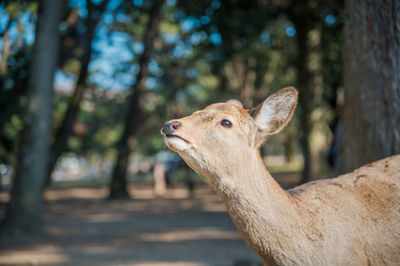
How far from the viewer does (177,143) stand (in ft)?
10.6

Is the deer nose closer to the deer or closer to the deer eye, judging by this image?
the deer

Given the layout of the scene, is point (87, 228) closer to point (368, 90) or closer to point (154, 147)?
point (368, 90)

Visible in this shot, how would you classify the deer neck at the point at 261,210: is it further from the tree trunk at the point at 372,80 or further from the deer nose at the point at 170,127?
the tree trunk at the point at 372,80

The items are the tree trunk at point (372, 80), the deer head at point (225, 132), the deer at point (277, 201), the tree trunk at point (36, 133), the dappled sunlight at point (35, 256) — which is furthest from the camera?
the tree trunk at point (36, 133)

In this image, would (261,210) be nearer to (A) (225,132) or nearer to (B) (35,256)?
(A) (225,132)

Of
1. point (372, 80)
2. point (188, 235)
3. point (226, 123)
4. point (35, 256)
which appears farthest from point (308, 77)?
point (226, 123)

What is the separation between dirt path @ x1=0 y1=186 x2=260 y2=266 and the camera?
8.40 meters

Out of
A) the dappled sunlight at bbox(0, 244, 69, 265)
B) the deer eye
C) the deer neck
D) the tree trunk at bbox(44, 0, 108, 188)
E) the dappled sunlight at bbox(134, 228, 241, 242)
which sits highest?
the tree trunk at bbox(44, 0, 108, 188)

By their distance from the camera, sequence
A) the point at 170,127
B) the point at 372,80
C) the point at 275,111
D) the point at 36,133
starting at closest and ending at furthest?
1. the point at 170,127
2. the point at 275,111
3. the point at 372,80
4. the point at 36,133

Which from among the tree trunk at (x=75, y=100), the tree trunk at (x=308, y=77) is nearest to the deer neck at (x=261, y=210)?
the tree trunk at (x=308, y=77)

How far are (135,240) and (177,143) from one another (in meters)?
8.22

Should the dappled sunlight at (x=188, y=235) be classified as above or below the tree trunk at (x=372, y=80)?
below

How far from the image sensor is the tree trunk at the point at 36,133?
1048 cm

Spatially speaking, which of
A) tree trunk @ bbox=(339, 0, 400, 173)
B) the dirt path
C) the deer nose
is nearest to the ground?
the dirt path
